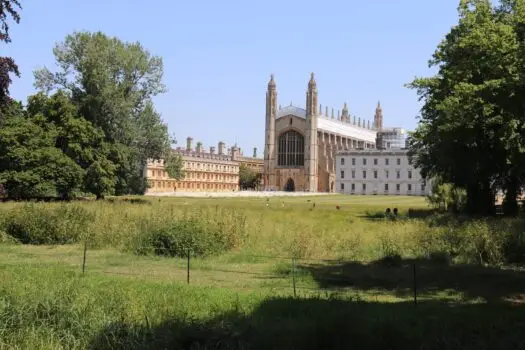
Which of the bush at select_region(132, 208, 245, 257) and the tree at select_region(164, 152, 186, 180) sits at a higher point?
the tree at select_region(164, 152, 186, 180)

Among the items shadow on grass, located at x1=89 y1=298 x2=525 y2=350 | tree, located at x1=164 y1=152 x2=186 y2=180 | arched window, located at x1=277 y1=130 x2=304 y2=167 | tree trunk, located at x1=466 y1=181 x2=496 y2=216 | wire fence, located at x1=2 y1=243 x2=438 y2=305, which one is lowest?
shadow on grass, located at x1=89 y1=298 x2=525 y2=350

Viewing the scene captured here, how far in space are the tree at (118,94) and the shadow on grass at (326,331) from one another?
1477 inches

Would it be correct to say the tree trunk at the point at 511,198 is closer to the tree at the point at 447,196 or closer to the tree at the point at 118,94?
the tree at the point at 447,196

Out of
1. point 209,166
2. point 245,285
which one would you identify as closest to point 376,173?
point 209,166

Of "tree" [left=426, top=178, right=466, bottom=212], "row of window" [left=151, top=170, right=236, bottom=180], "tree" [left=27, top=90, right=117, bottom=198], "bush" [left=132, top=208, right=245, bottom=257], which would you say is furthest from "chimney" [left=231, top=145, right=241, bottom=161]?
"bush" [left=132, top=208, right=245, bottom=257]

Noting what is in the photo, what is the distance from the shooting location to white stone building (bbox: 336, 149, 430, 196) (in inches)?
4966

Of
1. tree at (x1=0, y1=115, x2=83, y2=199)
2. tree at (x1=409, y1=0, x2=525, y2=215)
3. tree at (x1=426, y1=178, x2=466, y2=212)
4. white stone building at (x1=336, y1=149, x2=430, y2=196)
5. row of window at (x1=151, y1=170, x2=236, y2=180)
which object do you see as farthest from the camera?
white stone building at (x1=336, y1=149, x2=430, y2=196)

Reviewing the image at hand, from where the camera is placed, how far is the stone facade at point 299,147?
451ft

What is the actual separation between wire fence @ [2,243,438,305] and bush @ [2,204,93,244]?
7.90ft

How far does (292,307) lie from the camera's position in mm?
10453

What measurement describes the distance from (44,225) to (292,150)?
12150 cm

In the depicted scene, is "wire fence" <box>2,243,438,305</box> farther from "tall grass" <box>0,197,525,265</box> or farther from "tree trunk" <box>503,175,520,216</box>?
"tree trunk" <box>503,175,520,216</box>

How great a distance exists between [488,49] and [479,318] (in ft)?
81.5

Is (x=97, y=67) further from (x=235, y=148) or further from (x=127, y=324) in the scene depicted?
(x=235, y=148)
